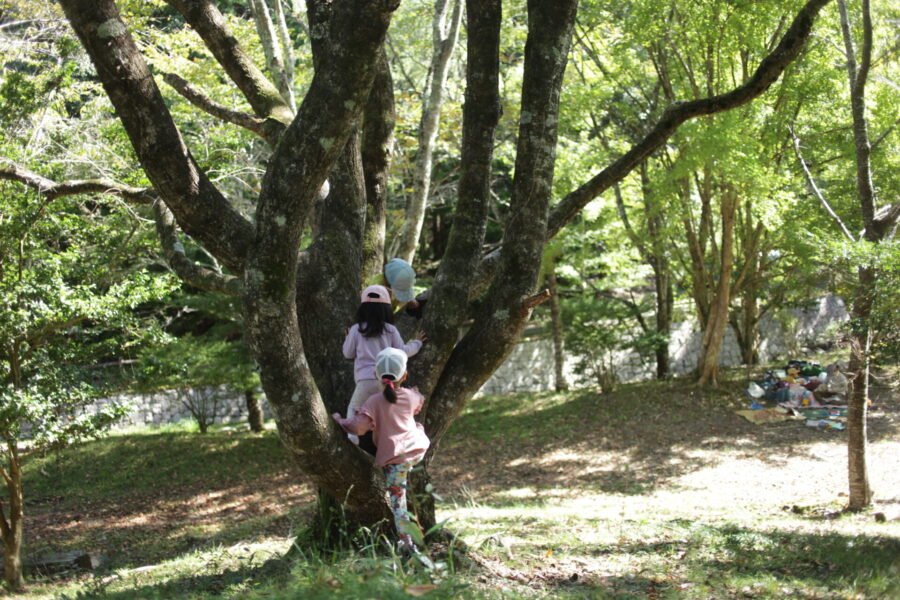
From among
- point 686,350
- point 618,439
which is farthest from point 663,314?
point 618,439

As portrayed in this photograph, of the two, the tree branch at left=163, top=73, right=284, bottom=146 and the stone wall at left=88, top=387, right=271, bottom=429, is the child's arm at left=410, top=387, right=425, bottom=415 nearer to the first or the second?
the tree branch at left=163, top=73, right=284, bottom=146

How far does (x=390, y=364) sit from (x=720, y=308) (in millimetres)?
10875

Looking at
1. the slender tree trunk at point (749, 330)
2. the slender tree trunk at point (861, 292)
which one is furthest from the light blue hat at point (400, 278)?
the slender tree trunk at point (749, 330)

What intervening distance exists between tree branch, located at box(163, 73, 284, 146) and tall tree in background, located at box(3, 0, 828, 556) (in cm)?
2

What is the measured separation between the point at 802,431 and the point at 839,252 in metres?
6.27

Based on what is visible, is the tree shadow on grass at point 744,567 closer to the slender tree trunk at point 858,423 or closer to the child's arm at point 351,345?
the child's arm at point 351,345

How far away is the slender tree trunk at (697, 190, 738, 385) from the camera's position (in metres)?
12.6

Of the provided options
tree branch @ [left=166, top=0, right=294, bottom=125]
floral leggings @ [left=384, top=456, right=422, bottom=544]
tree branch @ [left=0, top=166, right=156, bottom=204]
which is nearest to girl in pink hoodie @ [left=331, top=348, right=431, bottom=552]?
floral leggings @ [left=384, top=456, right=422, bottom=544]

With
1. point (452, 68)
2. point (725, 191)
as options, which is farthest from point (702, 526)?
point (452, 68)

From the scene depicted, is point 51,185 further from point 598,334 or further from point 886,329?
point 598,334

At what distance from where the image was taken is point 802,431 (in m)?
11.9

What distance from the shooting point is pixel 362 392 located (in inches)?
165

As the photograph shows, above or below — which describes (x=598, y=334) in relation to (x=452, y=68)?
below

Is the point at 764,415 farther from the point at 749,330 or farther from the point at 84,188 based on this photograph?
the point at 84,188
